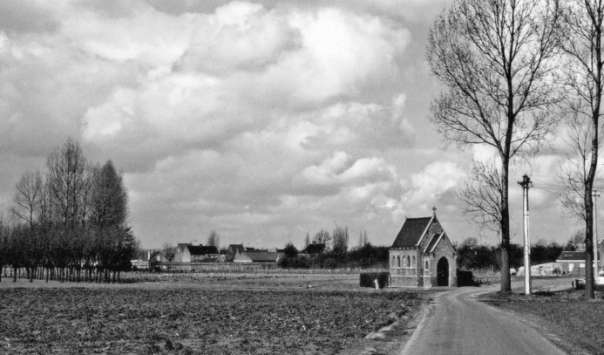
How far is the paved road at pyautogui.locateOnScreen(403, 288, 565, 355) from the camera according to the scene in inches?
631

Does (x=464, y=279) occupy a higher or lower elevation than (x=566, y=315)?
lower

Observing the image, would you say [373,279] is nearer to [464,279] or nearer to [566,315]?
[464,279]

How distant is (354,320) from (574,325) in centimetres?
748

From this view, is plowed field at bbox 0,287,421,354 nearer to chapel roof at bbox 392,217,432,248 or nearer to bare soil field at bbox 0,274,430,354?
bare soil field at bbox 0,274,430,354

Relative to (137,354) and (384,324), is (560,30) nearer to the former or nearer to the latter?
(384,324)

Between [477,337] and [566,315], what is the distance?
9256mm

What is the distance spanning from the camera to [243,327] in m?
22.4

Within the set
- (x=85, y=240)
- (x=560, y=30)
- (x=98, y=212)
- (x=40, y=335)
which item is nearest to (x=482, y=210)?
(x=560, y=30)

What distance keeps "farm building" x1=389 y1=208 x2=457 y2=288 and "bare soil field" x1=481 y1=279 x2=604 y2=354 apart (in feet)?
89.1

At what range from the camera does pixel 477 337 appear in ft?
61.5

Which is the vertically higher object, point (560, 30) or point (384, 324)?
point (560, 30)

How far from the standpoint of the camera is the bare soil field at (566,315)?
17.8 meters

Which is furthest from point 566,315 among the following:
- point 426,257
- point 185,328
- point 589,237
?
point 426,257

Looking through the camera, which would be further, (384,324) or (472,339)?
(384,324)
